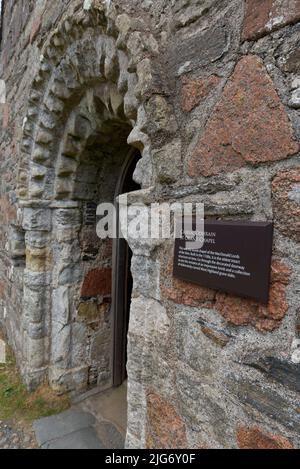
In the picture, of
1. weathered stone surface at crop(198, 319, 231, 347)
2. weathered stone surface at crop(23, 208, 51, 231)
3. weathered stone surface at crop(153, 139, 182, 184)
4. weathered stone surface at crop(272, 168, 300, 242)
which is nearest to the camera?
weathered stone surface at crop(272, 168, 300, 242)

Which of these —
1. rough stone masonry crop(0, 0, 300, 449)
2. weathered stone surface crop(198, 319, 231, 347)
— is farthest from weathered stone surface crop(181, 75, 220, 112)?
weathered stone surface crop(198, 319, 231, 347)

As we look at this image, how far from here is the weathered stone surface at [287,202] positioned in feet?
2.59

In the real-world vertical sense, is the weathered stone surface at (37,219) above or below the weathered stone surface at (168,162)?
below

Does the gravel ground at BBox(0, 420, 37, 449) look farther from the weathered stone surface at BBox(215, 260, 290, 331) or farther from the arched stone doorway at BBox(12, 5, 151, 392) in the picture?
the weathered stone surface at BBox(215, 260, 290, 331)

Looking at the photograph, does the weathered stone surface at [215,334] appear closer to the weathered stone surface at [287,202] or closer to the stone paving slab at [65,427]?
the weathered stone surface at [287,202]

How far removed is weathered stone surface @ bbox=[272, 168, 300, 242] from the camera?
789mm

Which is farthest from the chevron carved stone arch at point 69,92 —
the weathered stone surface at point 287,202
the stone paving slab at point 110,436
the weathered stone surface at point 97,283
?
the stone paving slab at point 110,436

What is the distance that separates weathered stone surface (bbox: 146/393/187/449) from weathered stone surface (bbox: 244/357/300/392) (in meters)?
0.46

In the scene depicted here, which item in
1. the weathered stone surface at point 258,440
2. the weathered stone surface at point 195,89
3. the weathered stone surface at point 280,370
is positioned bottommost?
the weathered stone surface at point 258,440

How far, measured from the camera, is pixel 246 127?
91cm

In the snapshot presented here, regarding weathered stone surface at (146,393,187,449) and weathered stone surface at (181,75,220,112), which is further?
weathered stone surface at (146,393,187,449)

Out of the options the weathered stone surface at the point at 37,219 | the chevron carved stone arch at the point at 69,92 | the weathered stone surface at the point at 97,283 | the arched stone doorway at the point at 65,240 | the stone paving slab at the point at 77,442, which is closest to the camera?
the chevron carved stone arch at the point at 69,92

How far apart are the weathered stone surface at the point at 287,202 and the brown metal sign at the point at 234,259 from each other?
4 centimetres

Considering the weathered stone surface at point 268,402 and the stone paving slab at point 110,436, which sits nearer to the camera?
the weathered stone surface at point 268,402
